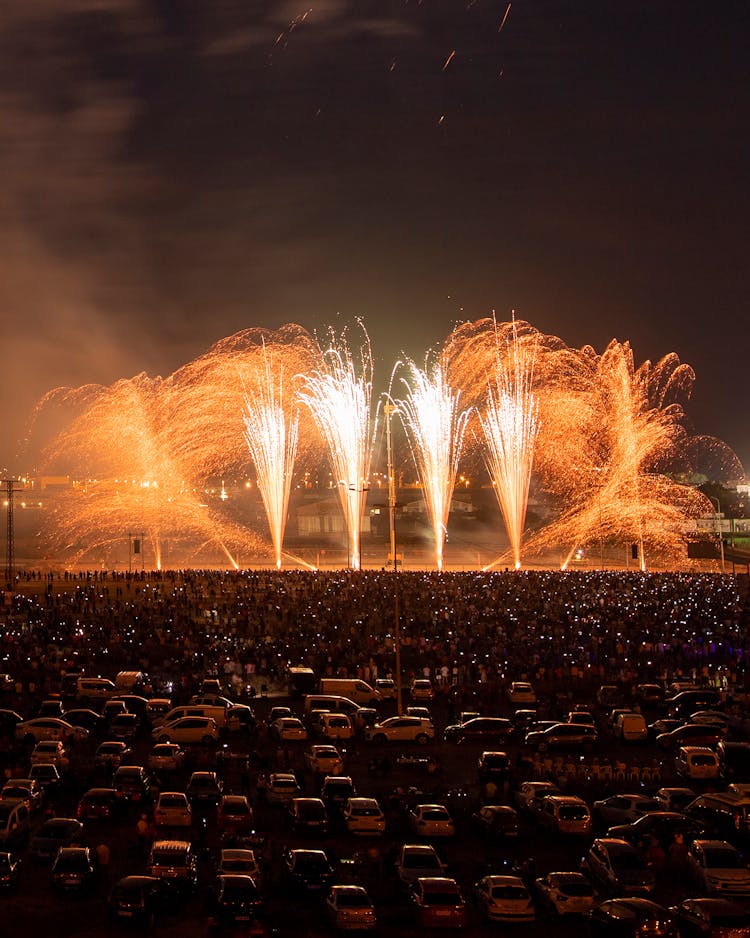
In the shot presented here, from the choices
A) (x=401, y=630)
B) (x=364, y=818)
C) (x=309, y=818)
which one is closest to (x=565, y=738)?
(x=364, y=818)

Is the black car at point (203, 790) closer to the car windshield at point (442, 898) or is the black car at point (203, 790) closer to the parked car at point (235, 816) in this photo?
the parked car at point (235, 816)

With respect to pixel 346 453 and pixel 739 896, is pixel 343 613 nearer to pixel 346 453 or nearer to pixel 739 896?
pixel 346 453

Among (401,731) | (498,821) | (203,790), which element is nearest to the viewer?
(498,821)

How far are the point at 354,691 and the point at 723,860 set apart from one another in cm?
1191

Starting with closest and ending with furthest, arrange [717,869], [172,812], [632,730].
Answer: [717,869], [172,812], [632,730]

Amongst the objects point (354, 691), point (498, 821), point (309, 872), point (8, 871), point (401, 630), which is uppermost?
point (401, 630)

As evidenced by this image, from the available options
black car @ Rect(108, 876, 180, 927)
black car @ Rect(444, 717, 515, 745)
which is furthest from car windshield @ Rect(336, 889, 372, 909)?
black car @ Rect(444, 717, 515, 745)

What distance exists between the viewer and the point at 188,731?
802 inches

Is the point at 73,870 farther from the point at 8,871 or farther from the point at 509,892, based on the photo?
the point at 509,892

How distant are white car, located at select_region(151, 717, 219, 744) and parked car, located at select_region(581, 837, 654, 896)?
8.62 metres

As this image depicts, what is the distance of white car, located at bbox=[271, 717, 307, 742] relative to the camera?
2072 centimetres

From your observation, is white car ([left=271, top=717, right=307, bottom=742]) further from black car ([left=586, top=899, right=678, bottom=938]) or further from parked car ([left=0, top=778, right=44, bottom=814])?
black car ([left=586, top=899, right=678, bottom=938])

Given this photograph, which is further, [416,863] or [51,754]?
[51,754]

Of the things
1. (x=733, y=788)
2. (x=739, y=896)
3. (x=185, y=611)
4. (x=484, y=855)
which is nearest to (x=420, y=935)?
(x=484, y=855)
